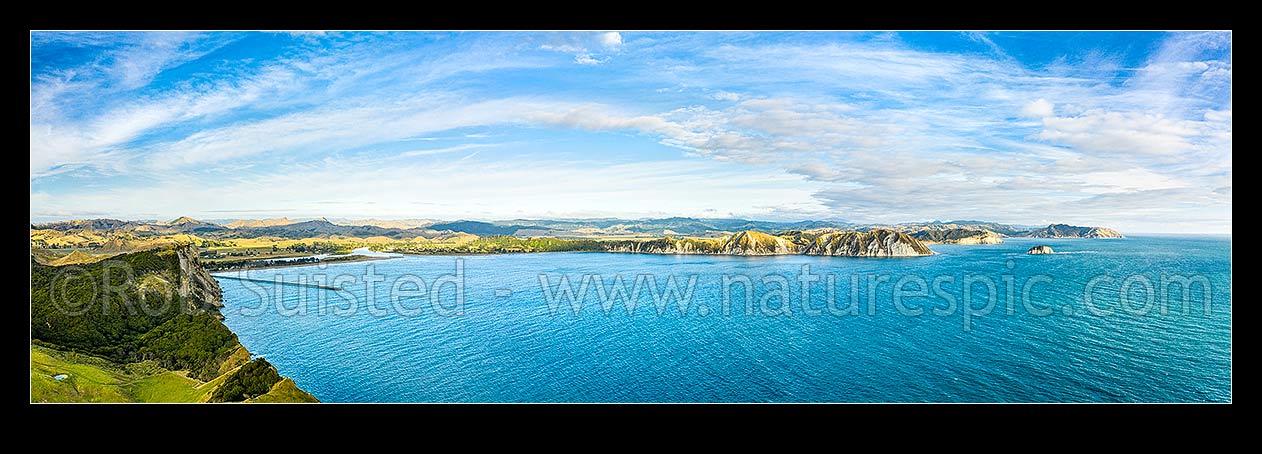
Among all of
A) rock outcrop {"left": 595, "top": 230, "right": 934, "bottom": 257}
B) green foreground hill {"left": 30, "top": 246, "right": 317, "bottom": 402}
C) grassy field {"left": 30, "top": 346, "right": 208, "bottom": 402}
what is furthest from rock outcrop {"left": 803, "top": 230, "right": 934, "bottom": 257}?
grassy field {"left": 30, "top": 346, "right": 208, "bottom": 402}

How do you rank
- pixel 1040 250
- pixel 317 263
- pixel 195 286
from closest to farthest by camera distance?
pixel 195 286
pixel 317 263
pixel 1040 250

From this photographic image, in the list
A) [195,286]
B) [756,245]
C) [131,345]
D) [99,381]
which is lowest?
[99,381]

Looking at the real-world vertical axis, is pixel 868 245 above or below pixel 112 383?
above

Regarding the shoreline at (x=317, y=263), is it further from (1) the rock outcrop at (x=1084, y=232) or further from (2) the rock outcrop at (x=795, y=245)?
(1) the rock outcrop at (x=1084, y=232)

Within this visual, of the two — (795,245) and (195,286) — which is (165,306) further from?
(795,245)

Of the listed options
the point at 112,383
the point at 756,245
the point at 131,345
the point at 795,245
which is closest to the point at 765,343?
the point at 112,383

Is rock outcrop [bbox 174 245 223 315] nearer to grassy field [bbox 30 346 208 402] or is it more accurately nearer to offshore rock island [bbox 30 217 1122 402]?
offshore rock island [bbox 30 217 1122 402]

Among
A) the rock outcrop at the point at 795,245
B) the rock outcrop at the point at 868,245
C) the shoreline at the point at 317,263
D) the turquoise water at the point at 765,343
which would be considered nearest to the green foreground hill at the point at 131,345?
the turquoise water at the point at 765,343

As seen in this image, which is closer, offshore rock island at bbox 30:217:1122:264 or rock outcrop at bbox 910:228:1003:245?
offshore rock island at bbox 30:217:1122:264

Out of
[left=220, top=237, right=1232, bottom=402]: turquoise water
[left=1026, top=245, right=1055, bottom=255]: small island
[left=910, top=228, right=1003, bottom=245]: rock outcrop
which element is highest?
[left=910, top=228, right=1003, bottom=245]: rock outcrop
